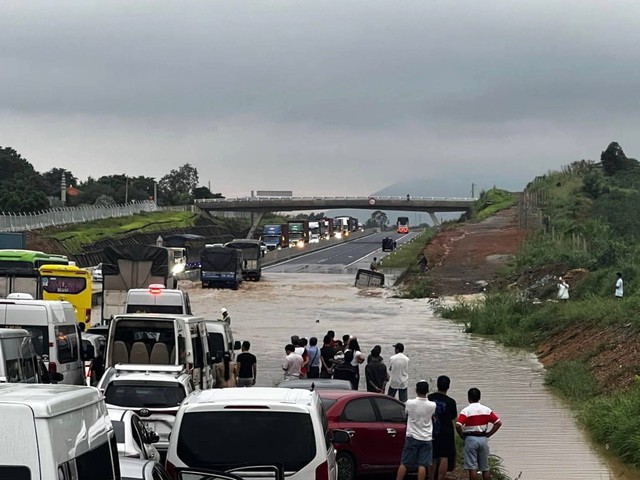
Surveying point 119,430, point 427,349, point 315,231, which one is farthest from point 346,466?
point 315,231

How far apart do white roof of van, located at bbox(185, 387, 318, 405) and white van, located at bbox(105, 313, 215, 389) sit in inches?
315

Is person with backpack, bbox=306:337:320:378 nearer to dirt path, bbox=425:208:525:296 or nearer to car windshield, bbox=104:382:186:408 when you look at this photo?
car windshield, bbox=104:382:186:408

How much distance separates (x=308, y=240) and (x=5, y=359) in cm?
12064

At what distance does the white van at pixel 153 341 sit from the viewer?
1834 centimetres

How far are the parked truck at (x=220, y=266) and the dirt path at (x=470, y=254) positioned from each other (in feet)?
40.6

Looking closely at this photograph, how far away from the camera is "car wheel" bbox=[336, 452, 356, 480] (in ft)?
46.4

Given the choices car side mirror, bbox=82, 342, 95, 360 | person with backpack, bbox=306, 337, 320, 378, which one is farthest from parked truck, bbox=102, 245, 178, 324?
person with backpack, bbox=306, 337, 320, 378

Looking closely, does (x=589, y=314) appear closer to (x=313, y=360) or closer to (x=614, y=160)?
(x=313, y=360)

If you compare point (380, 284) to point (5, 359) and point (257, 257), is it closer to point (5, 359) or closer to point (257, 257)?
point (257, 257)

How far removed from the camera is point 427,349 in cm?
3809

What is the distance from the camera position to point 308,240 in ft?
440

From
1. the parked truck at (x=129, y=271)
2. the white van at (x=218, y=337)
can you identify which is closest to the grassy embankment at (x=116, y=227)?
the parked truck at (x=129, y=271)

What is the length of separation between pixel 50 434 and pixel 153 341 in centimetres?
1304

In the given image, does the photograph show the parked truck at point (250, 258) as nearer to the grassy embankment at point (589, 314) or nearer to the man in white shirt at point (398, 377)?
the grassy embankment at point (589, 314)
